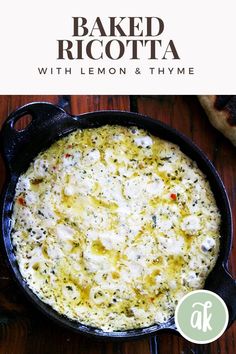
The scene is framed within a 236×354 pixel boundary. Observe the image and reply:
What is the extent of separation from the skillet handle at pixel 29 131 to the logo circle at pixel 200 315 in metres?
0.72

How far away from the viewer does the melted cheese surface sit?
96.7 inches

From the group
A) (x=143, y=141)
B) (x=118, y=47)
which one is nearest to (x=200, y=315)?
(x=143, y=141)

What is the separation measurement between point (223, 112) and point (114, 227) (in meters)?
0.60

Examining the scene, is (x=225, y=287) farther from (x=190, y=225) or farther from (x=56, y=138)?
(x=56, y=138)

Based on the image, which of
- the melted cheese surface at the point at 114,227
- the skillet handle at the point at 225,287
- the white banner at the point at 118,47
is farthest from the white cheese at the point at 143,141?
the skillet handle at the point at 225,287

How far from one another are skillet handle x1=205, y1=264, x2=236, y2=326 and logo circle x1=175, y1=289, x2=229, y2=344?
0.01 metres

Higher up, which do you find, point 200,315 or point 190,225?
point 190,225

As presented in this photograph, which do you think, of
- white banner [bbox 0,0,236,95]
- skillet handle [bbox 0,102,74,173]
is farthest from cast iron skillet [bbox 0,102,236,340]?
white banner [bbox 0,0,236,95]

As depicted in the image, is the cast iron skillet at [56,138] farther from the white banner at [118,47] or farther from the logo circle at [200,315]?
the white banner at [118,47]

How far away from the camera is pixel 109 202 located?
2.53m

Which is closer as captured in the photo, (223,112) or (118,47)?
(118,47)

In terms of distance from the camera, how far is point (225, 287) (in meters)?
2.46

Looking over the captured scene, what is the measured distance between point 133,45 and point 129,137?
1.05ft

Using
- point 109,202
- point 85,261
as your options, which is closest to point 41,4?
point 109,202
